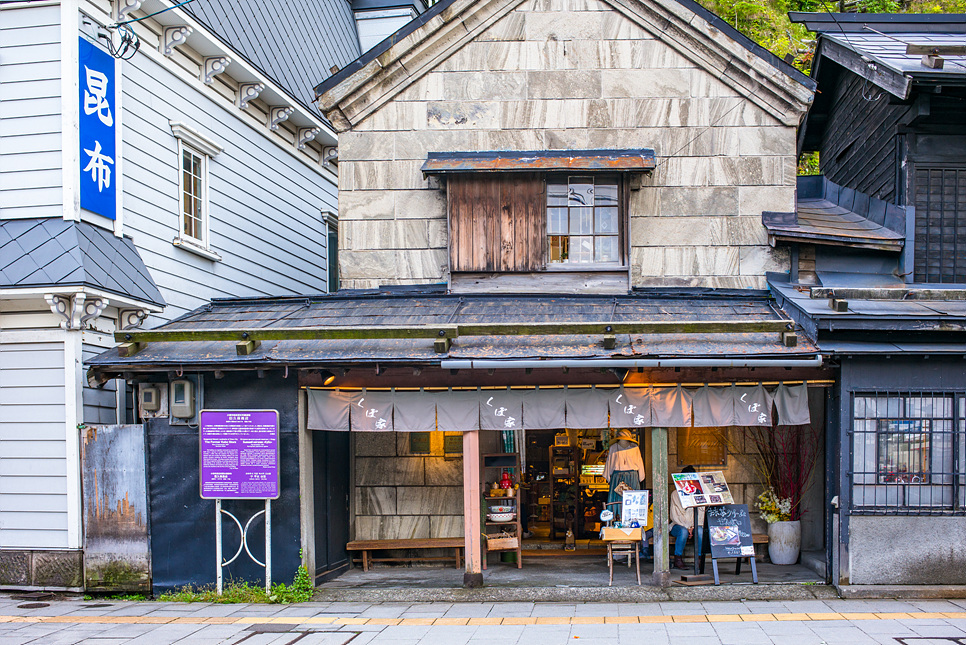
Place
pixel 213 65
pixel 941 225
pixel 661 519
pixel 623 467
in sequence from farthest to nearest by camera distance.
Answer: pixel 213 65 < pixel 941 225 < pixel 623 467 < pixel 661 519

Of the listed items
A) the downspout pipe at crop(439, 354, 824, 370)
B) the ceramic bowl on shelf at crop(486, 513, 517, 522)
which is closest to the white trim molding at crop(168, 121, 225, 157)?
the downspout pipe at crop(439, 354, 824, 370)

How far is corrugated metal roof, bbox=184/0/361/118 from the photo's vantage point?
1488cm

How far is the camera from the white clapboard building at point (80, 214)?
1102 centimetres

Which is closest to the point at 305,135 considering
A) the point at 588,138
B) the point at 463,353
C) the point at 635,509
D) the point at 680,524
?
the point at 588,138

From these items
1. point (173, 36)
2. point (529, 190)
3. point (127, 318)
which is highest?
point (173, 36)

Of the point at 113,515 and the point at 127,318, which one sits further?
the point at 127,318

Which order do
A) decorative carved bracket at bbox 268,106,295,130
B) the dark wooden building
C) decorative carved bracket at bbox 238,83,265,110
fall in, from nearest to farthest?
the dark wooden building → decorative carved bracket at bbox 238,83,265,110 → decorative carved bracket at bbox 268,106,295,130

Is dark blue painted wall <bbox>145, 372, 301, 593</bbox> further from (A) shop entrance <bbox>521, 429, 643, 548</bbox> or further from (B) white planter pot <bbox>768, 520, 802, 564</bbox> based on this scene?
(B) white planter pot <bbox>768, 520, 802, 564</bbox>

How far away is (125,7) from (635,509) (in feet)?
36.5

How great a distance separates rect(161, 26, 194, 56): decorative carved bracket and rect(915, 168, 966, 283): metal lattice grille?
1270 cm

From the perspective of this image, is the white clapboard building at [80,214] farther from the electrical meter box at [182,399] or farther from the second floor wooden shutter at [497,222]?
the second floor wooden shutter at [497,222]

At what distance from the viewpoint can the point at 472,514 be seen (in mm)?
10906

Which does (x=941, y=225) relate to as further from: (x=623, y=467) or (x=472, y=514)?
(x=472, y=514)

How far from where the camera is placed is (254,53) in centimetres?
1575
